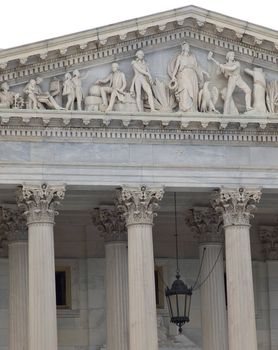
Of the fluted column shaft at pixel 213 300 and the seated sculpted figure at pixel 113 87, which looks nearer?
the seated sculpted figure at pixel 113 87

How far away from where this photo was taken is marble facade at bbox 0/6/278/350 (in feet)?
151

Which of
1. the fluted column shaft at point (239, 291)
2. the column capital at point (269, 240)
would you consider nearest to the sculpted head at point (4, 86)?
the fluted column shaft at point (239, 291)

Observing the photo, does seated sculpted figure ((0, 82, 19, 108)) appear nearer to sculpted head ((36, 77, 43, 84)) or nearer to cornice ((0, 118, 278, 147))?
cornice ((0, 118, 278, 147))

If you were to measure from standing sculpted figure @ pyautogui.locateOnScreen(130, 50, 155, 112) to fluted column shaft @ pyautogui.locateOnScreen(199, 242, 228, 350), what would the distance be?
21.3 ft

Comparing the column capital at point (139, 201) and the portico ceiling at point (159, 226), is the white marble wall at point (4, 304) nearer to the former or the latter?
the portico ceiling at point (159, 226)

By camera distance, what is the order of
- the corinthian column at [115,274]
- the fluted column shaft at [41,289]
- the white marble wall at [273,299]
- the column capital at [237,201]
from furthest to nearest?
the white marble wall at [273,299] < the corinthian column at [115,274] < the column capital at [237,201] < the fluted column shaft at [41,289]

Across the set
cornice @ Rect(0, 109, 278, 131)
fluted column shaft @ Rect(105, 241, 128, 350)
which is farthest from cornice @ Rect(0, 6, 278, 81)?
fluted column shaft @ Rect(105, 241, 128, 350)

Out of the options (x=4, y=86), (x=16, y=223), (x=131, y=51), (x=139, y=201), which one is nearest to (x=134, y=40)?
(x=131, y=51)

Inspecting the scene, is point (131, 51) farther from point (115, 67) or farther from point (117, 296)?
point (117, 296)

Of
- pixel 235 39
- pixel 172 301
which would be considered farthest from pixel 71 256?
pixel 235 39

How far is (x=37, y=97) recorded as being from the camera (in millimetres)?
46531

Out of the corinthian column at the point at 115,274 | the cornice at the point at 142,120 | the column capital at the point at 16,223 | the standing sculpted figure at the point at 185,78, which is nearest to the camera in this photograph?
the cornice at the point at 142,120

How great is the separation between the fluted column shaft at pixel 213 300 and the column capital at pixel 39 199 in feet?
23.1

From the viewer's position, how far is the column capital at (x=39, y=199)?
45875 millimetres
